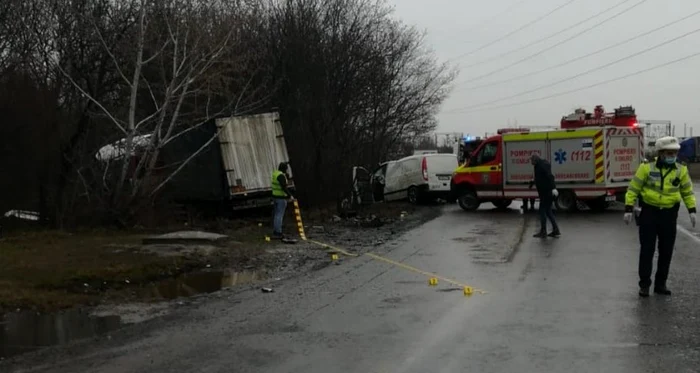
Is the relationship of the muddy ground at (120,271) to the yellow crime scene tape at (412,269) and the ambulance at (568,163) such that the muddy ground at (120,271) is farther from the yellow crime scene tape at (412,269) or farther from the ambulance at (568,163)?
the ambulance at (568,163)

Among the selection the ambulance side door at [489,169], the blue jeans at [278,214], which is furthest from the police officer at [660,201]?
the ambulance side door at [489,169]

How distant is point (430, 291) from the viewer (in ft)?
33.4

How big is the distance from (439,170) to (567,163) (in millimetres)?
6892

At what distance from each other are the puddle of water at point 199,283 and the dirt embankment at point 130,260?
3 centimetres

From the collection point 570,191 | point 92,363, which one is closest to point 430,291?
point 92,363

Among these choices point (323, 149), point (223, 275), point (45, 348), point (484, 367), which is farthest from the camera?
point (323, 149)

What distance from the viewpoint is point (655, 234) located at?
9.49m

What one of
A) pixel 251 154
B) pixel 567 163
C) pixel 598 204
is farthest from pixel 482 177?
pixel 251 154

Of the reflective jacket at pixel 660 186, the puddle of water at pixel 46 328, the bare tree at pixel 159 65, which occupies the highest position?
the bare tree at pixel 159 65

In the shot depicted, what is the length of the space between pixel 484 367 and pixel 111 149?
1586cm

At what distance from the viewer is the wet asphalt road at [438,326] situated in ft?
21.5

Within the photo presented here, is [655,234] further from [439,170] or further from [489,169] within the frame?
[439,170]

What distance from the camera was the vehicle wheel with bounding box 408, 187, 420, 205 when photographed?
29594 millimetres

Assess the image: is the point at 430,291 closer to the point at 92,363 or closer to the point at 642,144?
the point at 92,363
